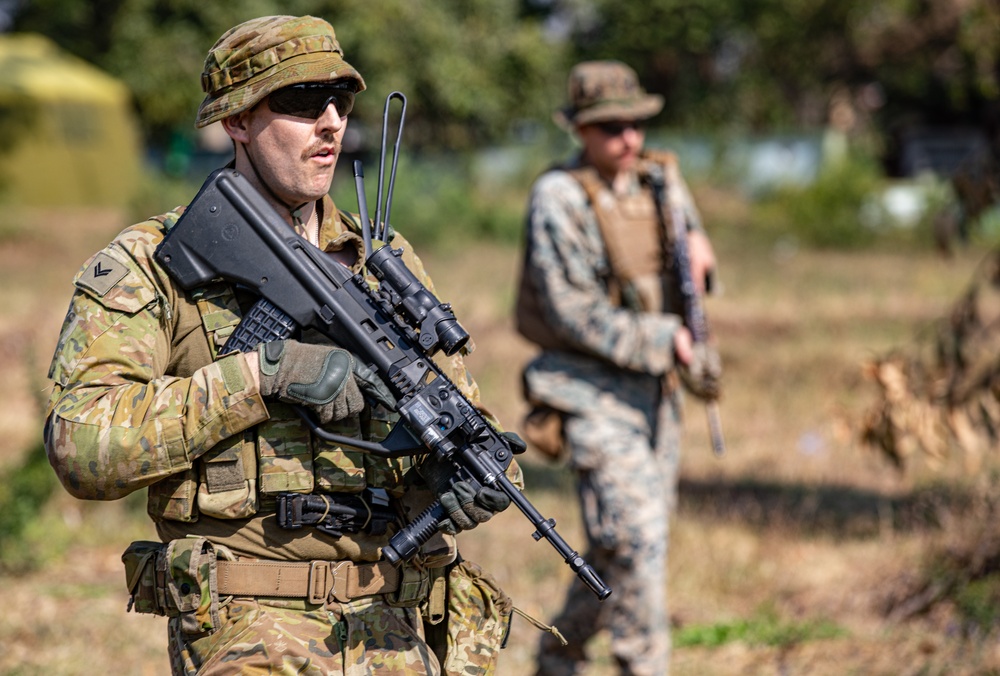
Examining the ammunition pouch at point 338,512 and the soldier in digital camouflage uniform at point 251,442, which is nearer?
the soldier in digital camouflage uniform at point 251,442

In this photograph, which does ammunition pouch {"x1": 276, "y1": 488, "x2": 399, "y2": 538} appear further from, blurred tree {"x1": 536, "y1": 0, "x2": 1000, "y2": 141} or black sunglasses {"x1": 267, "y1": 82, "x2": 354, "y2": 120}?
blurred tree {"x1": 536, "y1": 0, "x2": 1000, "y2": 141}

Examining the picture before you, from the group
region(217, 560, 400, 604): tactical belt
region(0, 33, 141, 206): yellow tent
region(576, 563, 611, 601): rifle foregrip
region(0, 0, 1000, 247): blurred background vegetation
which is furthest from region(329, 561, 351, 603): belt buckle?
region(0, 33, 141, 206): yellow tent

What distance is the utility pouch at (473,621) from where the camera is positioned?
9.05ft

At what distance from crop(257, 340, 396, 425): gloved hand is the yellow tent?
20071 mm

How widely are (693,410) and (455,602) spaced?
6826mm

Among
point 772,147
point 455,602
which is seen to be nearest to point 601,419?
point 455,602

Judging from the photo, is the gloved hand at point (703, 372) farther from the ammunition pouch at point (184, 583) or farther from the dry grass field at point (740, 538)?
the ammunition pouch at point (184, 583)

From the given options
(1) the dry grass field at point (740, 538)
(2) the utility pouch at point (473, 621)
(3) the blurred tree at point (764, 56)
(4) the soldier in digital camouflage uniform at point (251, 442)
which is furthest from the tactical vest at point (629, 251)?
(3) the blurred tree at point (764, 56)

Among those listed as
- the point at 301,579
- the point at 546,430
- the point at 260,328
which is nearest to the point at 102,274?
the point at 260,328

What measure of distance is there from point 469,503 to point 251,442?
442mm

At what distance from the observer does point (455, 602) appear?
2793 mm

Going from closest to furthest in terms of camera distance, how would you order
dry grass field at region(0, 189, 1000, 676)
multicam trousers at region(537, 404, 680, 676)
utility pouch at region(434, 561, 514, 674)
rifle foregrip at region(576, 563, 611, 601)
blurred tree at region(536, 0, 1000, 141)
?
rifle foregrip at region(576, 563, 611, 601) < utility pouch at region(434, 561, 514, 674) < multicam trousers at region(537, 404, 680, 676) < dry grass field at region(0, 189, 1000, 676) < blurred tree at region(536, 0, 1000, 141)

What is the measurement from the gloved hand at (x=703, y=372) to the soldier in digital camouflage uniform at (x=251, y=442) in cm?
213

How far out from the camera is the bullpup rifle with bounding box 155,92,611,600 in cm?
253
